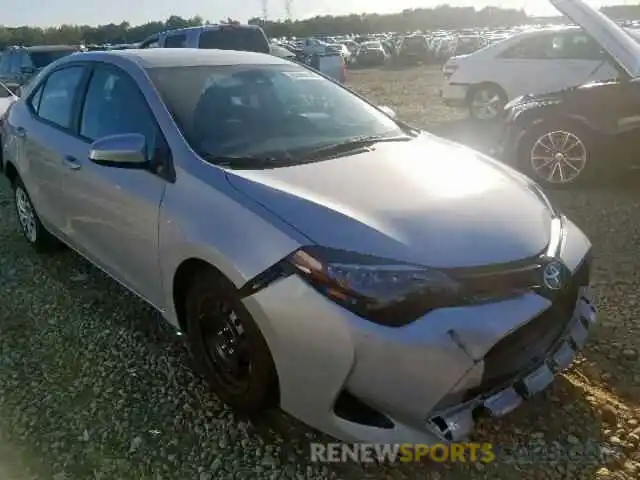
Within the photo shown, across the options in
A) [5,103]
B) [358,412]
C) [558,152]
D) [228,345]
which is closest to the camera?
[358,412]

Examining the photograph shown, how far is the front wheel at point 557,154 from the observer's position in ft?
19.6

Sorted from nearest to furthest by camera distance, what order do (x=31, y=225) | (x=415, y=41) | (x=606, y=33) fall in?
(x=31, y=225) < (x=606, y=33) < (x=415, y=41)

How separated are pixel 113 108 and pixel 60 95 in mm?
882

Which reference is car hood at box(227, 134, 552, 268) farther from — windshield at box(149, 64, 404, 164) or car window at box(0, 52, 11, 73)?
car window at box(0, 52, 11, 73)

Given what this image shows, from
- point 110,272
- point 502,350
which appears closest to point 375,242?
point 502,350

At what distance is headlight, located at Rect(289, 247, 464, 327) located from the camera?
2.22 meters

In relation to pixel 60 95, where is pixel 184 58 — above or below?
above

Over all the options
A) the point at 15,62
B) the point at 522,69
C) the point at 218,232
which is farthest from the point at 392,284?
the point at 15,62

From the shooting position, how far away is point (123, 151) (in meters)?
3.02

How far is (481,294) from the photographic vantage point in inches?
89.7

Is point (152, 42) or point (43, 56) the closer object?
point (152, 42)

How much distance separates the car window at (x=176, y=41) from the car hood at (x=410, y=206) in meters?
9.07

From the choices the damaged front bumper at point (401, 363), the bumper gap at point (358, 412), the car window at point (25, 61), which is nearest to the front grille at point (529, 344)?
the damaged front bumper at point (401, 363)

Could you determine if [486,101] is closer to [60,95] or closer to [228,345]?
[60,95]
